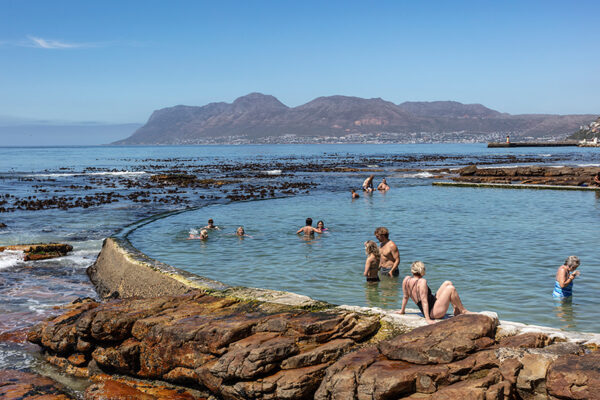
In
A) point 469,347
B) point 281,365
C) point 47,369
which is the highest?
point 469,347

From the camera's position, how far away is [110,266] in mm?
14008

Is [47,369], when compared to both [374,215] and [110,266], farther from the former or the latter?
[374,215]

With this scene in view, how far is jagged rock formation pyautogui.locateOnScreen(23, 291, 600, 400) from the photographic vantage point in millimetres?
5547

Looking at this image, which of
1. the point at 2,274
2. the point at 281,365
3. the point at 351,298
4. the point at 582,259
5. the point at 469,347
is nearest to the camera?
the point at 469,347

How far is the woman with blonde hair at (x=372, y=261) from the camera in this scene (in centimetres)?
1156

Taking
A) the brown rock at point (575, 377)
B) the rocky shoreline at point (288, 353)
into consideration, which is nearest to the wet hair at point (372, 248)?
the rocky shoreline at point (288, 353)

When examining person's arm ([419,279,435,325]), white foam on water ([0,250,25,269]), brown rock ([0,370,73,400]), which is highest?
person's arm ([419,279,435,325])

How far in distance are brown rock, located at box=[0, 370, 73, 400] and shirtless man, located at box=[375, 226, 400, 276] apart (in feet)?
25.7

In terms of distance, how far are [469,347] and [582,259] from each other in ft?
32.2

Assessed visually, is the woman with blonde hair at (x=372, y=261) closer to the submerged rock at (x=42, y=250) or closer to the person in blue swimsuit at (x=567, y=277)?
the person in blue swimsuit at (x=567, y=277)

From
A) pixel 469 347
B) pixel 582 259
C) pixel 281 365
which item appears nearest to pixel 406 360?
pixel 469 347

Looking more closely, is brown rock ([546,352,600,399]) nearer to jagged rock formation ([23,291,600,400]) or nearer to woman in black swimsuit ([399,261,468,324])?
jagged rock formation ([23,291,600,400])

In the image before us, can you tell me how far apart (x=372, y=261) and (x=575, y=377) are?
6600mm

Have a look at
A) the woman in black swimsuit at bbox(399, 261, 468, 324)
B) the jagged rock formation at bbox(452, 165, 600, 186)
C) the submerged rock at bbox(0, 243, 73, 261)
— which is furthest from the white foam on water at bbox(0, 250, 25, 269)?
the jagged rock formation at bbox(452, 165, 600, 186)
